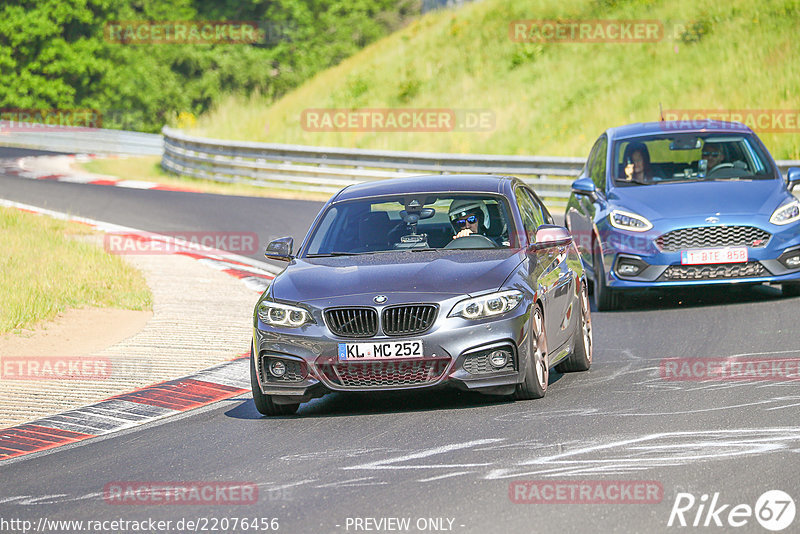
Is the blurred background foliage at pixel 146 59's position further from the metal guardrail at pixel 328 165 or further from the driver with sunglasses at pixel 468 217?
the driver with sunglasses at pixel 468 217

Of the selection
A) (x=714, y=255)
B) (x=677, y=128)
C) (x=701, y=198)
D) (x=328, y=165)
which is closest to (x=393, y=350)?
(x=714, y=255)

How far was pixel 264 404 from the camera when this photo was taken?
8.99 m

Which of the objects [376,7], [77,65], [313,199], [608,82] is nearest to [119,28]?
[77,65]

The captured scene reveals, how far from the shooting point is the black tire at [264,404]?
352 inches

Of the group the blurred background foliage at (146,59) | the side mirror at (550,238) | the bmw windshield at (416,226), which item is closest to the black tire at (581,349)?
the side mirror at (550,238)

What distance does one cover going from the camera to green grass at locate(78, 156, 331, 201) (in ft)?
97.2

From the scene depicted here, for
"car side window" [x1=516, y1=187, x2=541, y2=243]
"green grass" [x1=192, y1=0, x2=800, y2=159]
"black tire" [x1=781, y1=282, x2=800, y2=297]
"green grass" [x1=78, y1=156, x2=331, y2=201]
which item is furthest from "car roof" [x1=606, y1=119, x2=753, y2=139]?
"green grass" [x1=78, y1=156, x2=331, y2=201]

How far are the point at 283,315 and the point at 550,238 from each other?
199 centimetres

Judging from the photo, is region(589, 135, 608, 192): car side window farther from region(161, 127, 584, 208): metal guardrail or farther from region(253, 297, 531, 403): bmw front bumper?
region(161, 127, 584, 208): metal guardrail

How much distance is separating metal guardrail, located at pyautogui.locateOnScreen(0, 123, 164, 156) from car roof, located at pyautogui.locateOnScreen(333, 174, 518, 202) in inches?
1398

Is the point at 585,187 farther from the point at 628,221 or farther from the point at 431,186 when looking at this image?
the point at 431,186

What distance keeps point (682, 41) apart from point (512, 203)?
2985cm

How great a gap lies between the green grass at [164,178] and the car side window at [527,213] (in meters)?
18.2

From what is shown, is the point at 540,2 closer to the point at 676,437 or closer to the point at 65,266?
the point at 65,266
